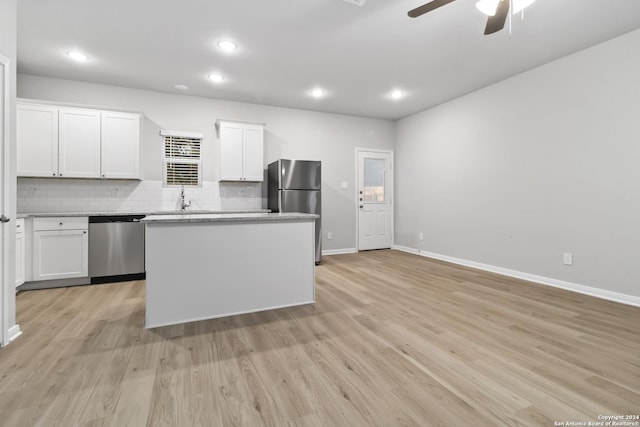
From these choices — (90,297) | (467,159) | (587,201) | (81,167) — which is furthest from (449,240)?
(81,167)

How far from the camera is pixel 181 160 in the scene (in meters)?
4.79

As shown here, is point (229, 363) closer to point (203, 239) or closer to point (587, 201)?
point (203, 239)

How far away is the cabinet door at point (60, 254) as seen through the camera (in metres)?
3.56

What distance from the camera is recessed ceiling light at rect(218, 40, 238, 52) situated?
3199 mm

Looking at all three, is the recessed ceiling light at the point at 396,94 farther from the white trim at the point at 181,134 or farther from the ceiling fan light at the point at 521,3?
the white trim at the point at 181,134

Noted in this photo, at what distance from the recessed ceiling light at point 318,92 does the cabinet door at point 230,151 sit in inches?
51.0

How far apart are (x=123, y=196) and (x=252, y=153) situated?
2.03 m

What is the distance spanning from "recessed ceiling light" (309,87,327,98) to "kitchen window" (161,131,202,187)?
1967 mm

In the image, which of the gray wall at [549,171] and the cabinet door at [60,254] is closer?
the gray wall at [549,171]

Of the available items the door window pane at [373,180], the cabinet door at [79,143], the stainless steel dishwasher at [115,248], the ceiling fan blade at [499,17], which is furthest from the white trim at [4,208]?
the door window pane at [373,180]

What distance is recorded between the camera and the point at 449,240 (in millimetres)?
5121

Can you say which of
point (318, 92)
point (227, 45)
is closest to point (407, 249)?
point (318, 92)

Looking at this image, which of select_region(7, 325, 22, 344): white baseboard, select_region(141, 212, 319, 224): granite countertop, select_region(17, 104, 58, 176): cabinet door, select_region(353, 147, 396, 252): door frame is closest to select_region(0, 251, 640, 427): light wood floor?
select_region(7, 325, 22, 344): white baseboard

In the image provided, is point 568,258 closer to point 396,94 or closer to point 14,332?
point 396,94
